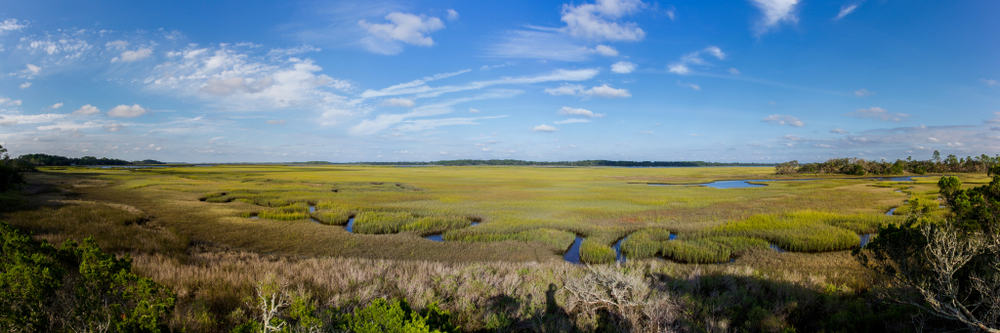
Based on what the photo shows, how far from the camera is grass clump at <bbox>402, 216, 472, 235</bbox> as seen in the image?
21.3 metres

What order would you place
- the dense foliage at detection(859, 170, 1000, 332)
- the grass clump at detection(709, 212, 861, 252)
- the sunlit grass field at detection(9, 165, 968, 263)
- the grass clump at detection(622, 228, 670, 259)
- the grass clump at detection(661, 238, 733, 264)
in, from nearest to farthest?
the dense foliage at detection(859, 170, 1000, 332)
the grass clump at detection(661, 238, 733, 264)
the grass clump at detection(622, 228, 670, 259)
the sunlit grass field at detection(9, 165, 968, 263)
the grass clump at detection(709, 212, 861, 252)

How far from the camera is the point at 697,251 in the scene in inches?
627

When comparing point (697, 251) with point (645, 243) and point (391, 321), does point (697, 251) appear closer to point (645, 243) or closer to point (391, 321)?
point (645, 243)

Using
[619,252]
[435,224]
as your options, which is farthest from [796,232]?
[435,224]

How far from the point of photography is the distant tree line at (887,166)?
96.4 m

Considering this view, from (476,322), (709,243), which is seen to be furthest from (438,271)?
(709,243)

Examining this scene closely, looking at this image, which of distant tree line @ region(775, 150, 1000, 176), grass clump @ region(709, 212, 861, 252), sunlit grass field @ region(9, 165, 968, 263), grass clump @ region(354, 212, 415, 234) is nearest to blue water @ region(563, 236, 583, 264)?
sunlit grass field @ region(9, 165, 968, 263)

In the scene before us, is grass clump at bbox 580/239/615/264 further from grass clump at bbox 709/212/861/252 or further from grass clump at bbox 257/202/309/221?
grass clump at bbox 257/202/309/221

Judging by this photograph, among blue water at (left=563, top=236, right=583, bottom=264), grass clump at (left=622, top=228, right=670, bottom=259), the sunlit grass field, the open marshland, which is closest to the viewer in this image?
the open marshland

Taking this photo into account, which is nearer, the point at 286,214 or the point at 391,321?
the point at 391,321

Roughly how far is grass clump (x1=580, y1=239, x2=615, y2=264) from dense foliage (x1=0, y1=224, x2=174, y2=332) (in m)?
12.7

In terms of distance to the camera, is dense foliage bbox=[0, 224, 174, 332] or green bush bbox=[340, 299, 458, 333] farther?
dense foliage bbox=[0, 224, 174, 332]

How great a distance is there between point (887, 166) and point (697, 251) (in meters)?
126

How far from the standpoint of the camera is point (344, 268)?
37.0 ft
